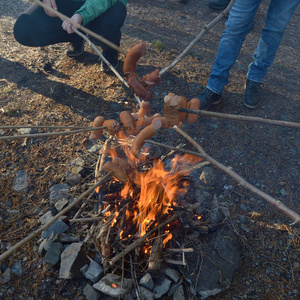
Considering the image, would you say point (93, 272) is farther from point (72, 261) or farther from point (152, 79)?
point (152, 79)

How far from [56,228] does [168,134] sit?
5.80 ft

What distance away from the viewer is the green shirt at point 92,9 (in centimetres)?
336

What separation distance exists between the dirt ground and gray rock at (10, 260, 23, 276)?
0.03 metres

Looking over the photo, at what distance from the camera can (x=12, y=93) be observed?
3.79m

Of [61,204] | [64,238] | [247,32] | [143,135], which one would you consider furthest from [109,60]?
[64,238]

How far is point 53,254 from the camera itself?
81.6 inches

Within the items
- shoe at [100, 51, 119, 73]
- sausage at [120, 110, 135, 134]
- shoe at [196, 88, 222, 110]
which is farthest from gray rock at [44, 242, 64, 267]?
shoe at [100, 51, 119, 73]

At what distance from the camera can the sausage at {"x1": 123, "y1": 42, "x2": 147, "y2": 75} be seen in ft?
5.93

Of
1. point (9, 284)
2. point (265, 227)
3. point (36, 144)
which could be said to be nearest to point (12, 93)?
point (36, 144)

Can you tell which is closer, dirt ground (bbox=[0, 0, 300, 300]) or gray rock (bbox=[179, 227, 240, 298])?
gray rock (bbox=[179, 227, 240, 298])

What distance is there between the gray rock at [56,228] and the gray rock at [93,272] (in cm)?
45

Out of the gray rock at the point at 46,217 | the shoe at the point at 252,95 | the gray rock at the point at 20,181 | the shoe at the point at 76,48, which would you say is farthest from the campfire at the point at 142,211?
the shoe at the point at 76,48

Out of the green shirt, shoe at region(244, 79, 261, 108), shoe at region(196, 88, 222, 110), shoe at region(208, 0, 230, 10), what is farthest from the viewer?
shoe at region(208, 0, 230, 10)

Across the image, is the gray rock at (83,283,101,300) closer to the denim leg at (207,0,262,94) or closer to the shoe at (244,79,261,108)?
the denim leg at (207,0,262,94)
